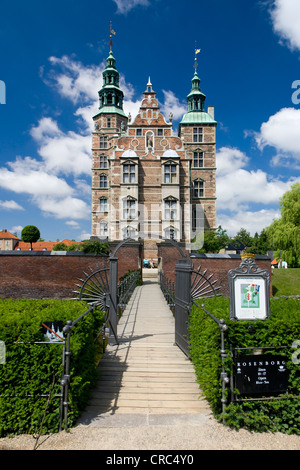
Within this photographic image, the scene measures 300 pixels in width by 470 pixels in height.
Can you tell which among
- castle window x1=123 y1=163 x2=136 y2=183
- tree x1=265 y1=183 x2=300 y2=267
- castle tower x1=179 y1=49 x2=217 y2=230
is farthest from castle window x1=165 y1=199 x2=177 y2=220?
tree x1=265 y1=183 x2=300 y2=267

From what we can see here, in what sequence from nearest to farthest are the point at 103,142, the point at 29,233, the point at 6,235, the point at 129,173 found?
the point at 129,173, the point at 29,233, the point at 103,142, the point at 6,235

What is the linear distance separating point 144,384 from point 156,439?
5.28ft

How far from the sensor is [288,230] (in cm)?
2970

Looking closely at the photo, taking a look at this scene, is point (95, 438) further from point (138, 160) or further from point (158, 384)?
point (138, 160)

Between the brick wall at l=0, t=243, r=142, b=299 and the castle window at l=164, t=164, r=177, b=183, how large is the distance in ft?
56.2

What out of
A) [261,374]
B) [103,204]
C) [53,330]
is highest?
[103,204]

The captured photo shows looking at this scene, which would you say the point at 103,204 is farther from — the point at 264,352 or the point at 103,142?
the point at 264,352

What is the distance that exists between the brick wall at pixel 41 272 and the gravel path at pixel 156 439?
1312 centimetres

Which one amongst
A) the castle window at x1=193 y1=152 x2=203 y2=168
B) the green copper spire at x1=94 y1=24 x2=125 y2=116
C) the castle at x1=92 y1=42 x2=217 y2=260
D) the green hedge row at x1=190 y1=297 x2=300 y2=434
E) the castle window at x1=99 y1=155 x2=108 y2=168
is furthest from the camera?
the green copper spire at x1=94 y1=24 x2=125 y2=116

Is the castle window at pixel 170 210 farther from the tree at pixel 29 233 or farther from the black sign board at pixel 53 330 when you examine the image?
the black sign board at pixel 53 330

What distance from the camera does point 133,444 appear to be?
3760mm

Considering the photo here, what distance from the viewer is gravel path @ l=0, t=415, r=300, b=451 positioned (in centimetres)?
374

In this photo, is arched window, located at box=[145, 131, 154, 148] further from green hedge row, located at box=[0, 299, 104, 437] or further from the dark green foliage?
green hedge row, located at box=[0, 299, 104, 437]

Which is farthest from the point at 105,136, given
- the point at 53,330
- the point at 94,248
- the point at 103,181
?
the point at 53,330
